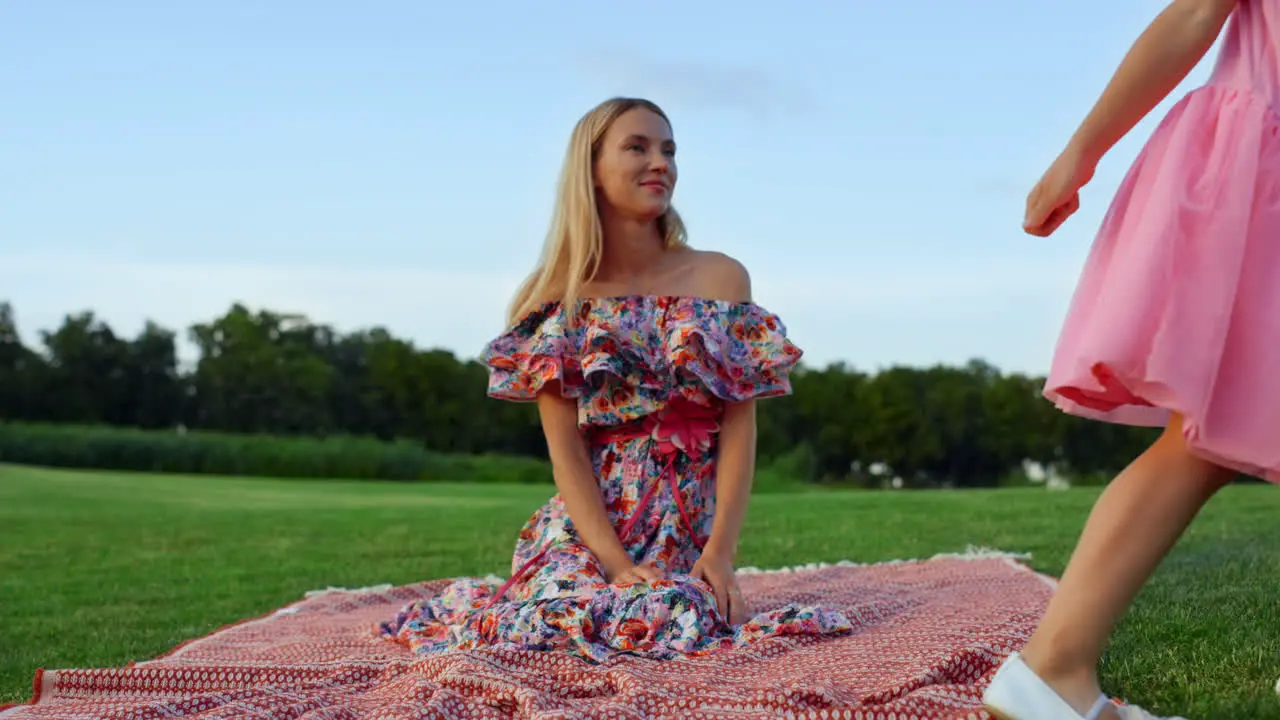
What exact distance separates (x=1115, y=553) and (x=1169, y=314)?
358 mm

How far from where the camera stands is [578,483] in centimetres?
344

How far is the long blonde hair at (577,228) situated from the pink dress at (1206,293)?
6.09 feet

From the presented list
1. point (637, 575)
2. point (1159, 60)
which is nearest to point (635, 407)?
point (637, 575)

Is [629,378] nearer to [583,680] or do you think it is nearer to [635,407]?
[635,407]

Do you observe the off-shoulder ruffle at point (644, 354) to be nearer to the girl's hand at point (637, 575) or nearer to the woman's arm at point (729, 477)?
the woman's arm at point (729, 477)

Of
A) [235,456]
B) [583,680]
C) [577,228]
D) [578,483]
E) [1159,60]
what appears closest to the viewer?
[1159,60]

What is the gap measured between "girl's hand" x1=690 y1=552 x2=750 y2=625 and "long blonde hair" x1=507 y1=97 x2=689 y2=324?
0.78m

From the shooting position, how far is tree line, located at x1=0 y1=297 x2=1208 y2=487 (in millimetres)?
29156

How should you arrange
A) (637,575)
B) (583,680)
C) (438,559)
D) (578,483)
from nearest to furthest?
Result: (583,680)
(637,575)
(578,483)
(438,559)

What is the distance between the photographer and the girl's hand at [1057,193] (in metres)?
1.98

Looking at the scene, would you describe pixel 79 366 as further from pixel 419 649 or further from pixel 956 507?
pixel 419 649

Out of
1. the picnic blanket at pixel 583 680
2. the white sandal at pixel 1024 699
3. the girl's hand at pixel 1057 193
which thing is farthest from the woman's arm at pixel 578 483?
the girl's hand at pixel 1057 193

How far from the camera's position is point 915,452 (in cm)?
3438

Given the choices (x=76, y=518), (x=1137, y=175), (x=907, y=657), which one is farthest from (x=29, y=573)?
(x=1137, y=175)
